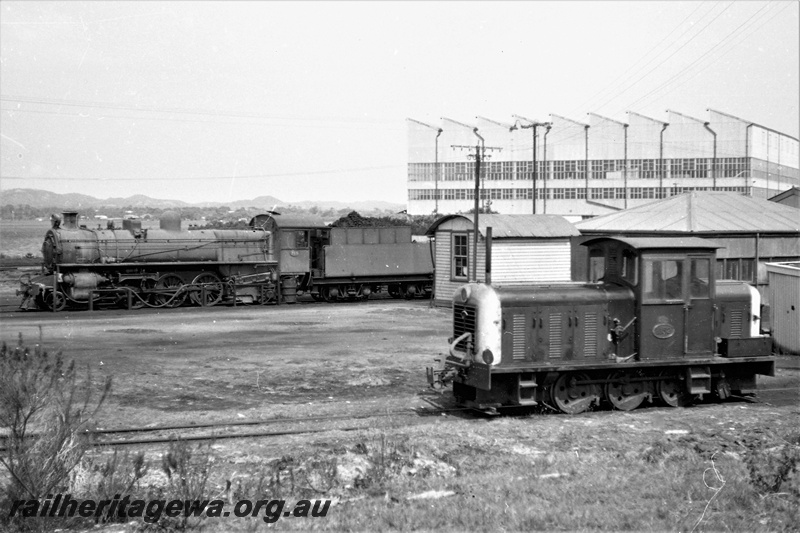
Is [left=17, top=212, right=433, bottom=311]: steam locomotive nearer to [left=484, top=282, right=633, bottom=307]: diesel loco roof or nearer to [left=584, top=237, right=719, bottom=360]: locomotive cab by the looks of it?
[left=484, top=282, right=633, bottom=307]: diesel loco roof

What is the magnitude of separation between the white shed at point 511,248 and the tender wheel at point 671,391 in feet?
42.8

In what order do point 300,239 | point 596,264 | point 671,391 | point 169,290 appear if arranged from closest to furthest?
point 671,391 → point 596,264 → point 169,290 → point 300,239

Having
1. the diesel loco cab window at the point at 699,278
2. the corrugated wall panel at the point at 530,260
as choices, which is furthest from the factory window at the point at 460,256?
the diesel loco cab window at the point at 699,278

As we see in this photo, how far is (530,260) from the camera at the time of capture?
26547 mm

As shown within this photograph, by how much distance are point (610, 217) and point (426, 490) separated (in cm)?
2317

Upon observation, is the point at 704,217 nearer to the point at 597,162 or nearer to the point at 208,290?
the point at 208,290

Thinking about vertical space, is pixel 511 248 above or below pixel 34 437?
above

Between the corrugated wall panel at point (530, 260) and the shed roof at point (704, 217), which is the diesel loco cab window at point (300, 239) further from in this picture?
the shed roof at point (704, 217)

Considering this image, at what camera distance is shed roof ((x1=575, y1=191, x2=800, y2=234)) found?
78.7 ft

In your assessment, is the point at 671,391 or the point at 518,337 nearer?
the point at 518,337

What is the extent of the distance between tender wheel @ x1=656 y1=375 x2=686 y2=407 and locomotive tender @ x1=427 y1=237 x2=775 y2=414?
0.06 feet

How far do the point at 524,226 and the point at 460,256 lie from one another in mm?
2566

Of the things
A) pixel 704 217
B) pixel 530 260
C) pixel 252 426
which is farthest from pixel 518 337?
pixel 704 217

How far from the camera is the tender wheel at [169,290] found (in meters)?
28.2
